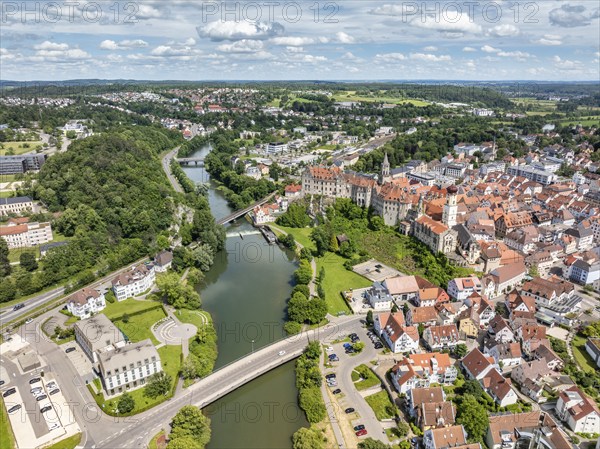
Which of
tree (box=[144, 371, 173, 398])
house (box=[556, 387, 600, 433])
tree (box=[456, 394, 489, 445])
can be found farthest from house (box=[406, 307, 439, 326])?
tree (box=[144, 371, 173, 398])

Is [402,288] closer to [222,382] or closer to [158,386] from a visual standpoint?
[222,382]

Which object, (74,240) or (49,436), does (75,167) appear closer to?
(74,240)

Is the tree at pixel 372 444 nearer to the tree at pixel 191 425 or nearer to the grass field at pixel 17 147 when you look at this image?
the tree at pixel 191 425

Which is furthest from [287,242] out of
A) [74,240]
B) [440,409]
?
[440,409]

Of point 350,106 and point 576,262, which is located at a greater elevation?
point 350,106

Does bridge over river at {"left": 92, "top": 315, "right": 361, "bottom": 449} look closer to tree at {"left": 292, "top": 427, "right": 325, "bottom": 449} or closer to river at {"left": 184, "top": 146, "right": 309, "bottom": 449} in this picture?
river at {"left": 184, "top": 146, "right": 309, "bottom": 449}

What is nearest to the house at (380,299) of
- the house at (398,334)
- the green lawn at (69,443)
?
the house at (398,334)
